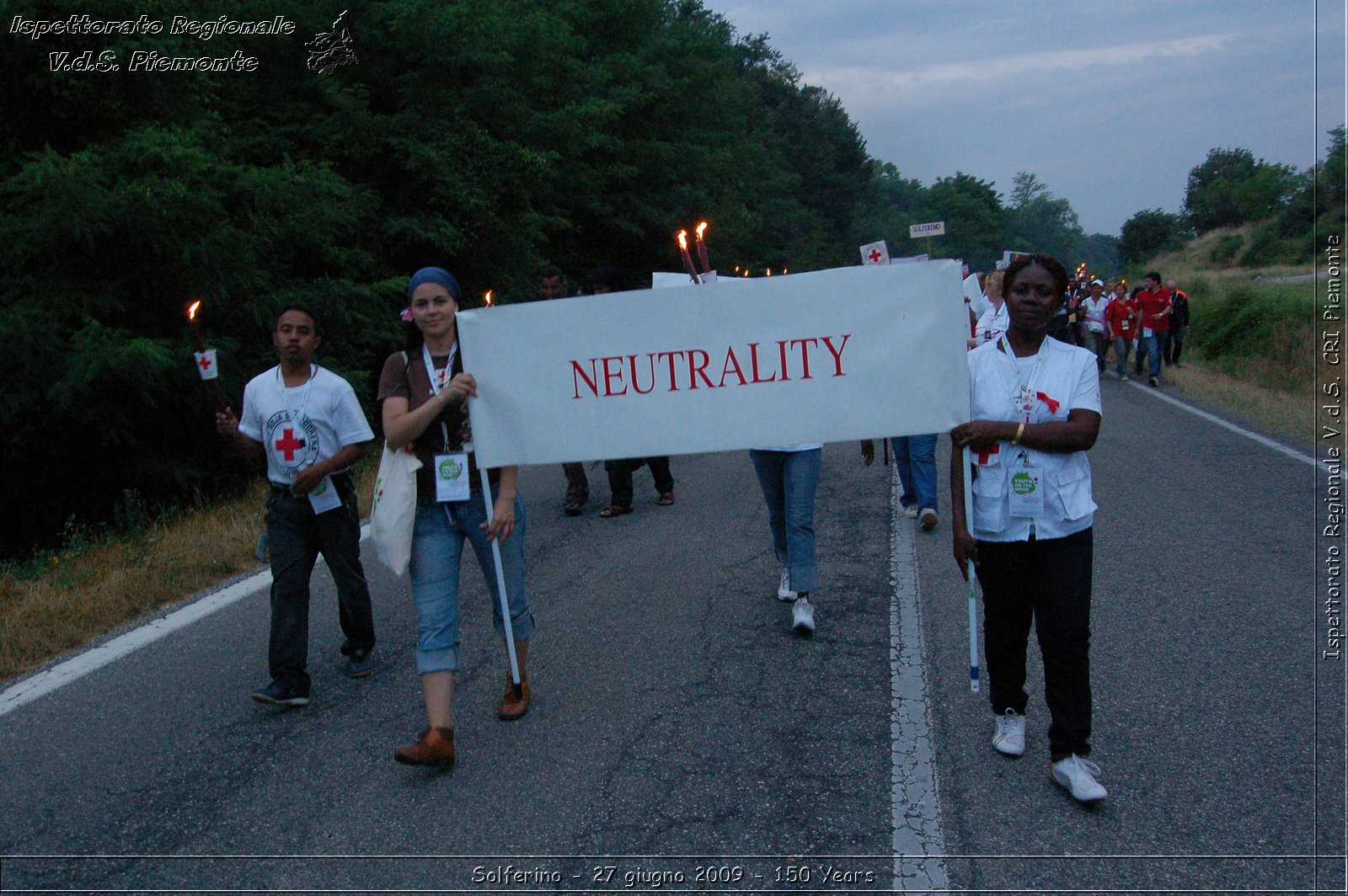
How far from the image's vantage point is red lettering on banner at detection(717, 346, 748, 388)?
441 centimetres

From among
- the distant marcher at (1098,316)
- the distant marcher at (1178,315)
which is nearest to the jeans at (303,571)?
the distant marcher at (1178,315)

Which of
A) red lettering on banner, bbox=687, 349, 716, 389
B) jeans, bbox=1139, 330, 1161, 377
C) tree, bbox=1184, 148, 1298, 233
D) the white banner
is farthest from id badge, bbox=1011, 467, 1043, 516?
tree, bbox=1184, 148, 1298, 233

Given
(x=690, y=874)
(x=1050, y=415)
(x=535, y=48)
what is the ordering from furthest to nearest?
1. (x=535, y=48)
2. (x=1050, y=415)
3. (x=690, y=874)

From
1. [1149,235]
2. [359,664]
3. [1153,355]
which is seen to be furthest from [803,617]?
[1149,235]

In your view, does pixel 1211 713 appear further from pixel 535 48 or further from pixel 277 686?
pixel 535 48

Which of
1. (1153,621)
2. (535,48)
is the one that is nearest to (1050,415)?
(1153,621)

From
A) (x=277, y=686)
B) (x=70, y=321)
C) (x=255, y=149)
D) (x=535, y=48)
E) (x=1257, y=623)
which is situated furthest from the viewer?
(x=535, y=48)

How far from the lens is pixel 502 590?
180 inches

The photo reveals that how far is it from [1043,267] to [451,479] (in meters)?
2.44

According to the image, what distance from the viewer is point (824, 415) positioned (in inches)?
172

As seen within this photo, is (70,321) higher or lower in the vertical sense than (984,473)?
higher

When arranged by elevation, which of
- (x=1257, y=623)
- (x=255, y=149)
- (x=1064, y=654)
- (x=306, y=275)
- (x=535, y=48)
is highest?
(x=535, y=48)

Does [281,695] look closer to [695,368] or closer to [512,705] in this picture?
[512,705]

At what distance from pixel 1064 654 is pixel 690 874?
5.09 ft
